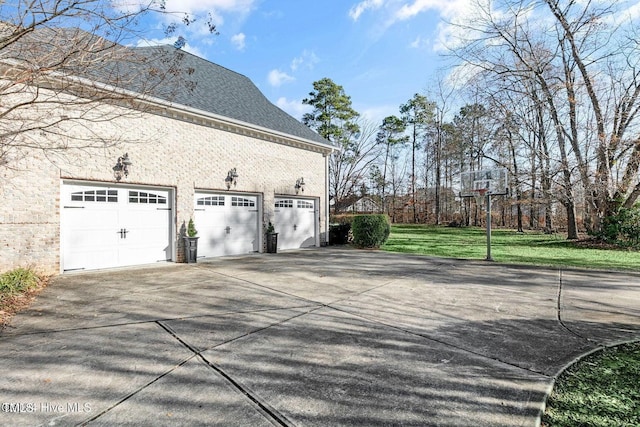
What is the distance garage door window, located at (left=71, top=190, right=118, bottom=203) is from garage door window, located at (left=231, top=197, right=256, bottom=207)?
361 cm

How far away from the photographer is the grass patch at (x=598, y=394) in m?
2.17

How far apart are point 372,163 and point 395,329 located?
31280 millimetres

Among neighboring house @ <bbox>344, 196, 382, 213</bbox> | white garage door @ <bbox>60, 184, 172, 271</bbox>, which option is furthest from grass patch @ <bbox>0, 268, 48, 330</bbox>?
neighboring house @ <bbox>344, 196, 382, 213</bbox>

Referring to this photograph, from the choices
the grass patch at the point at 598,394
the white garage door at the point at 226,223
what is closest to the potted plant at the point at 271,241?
the white garage door at the point at 226,223

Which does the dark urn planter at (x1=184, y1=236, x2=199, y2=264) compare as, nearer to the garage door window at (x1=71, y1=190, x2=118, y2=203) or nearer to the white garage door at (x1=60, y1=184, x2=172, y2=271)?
the white garage door at (x1=60, y1=184, x2=172, y2=271)

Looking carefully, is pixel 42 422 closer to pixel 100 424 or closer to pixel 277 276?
pixel 100 424

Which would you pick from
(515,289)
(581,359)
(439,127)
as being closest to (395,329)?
(581,359)

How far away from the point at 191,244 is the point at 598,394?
8.99 m

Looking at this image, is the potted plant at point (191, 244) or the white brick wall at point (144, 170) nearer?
the white brick wall at point (144, 170)

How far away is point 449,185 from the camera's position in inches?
1390

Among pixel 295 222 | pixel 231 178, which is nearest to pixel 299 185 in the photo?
pixel 295 222

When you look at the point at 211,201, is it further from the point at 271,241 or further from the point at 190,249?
the point at 271,241

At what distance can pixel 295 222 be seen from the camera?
13133 millimetres

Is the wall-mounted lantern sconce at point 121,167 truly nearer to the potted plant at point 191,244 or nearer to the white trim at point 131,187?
the white trim at point 131,187
